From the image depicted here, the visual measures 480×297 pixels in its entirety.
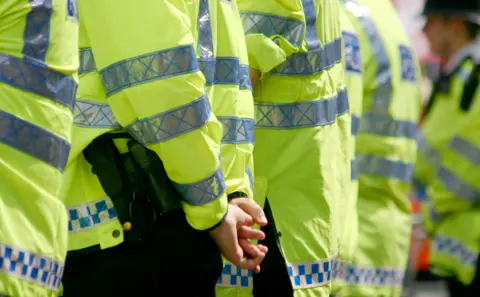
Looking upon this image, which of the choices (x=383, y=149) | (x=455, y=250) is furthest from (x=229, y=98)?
(x=455, y=250)


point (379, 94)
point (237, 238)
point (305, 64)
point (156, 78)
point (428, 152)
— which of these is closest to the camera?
point (156, 78)

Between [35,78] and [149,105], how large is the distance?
424 millimetres

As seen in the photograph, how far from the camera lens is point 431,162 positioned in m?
7.36

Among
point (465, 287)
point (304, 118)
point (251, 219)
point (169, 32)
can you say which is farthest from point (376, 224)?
point (169, 32)

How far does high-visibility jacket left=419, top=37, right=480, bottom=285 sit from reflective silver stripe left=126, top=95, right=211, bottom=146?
3.82m

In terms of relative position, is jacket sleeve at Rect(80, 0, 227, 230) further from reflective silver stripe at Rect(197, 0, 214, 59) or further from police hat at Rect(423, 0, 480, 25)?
police hat at Rect(423, 0, 480, 25)

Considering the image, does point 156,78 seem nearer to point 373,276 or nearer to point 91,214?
point 91,214

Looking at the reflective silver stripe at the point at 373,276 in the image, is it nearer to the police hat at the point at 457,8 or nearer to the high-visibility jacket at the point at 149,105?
the police hat at the point at 457,8

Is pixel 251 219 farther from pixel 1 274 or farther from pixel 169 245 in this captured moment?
pixel 1 274

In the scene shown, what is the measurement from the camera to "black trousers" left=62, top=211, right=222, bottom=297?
3357 millimetres

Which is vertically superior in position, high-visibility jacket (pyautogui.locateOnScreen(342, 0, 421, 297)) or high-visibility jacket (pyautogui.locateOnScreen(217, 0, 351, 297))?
high-visibility jacket (pyautogui.locateOnScreen(217, 0, 351, 297))

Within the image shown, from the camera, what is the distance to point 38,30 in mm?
2855

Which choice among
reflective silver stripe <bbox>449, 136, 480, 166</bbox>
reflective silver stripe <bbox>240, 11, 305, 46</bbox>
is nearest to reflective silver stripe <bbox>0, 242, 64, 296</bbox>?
reflective silver stripe <bbox>240, 11, 305, 46</bbox>

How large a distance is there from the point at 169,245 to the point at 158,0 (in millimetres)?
647
